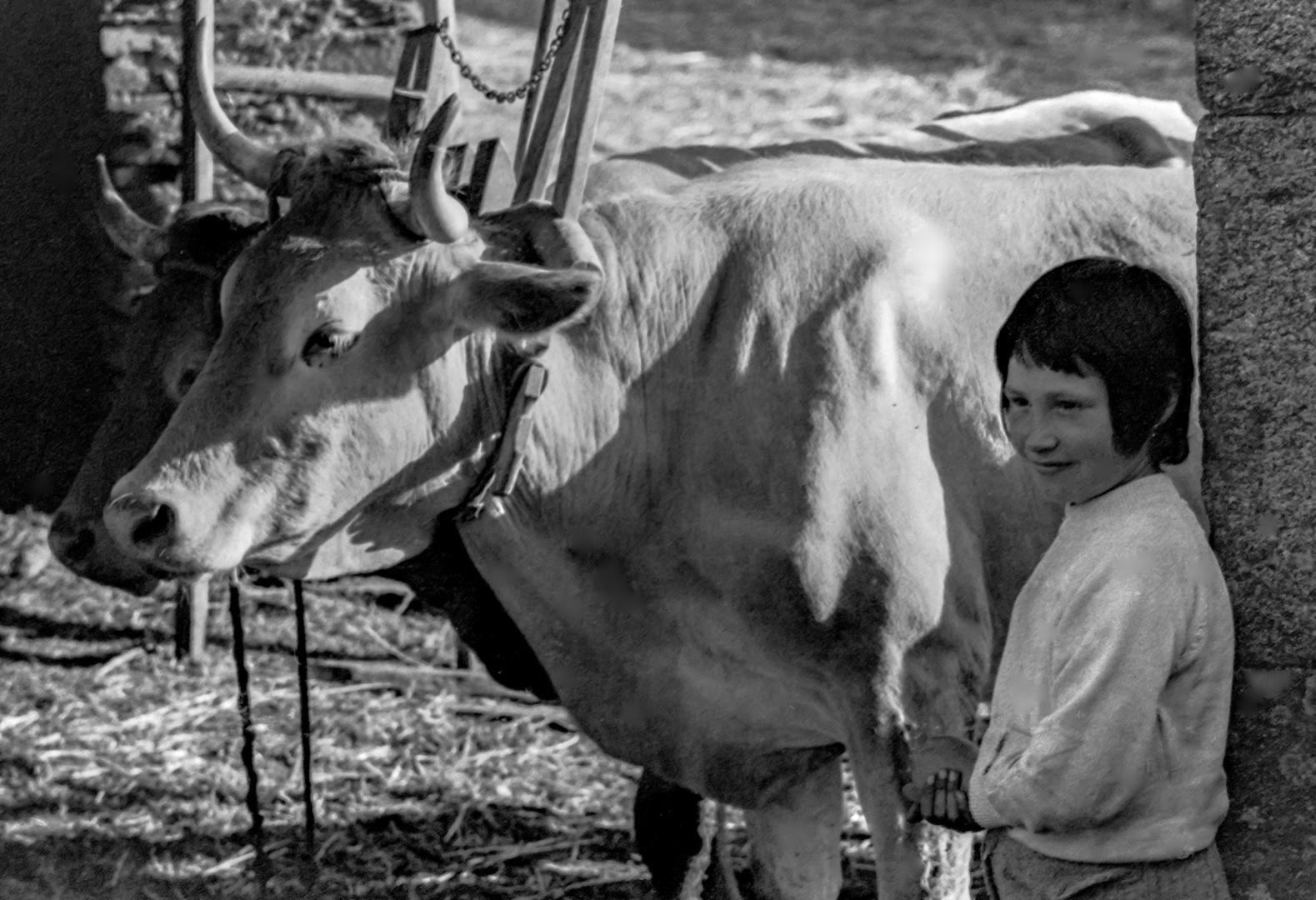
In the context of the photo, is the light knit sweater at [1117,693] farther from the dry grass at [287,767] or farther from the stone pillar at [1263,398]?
the dry grass at [287,767]

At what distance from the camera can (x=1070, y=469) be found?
7.89 feet

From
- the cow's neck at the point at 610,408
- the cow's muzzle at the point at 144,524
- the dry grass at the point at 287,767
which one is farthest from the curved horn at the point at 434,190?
the dry grass at the point at 287,767

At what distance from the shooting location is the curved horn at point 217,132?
4.00m

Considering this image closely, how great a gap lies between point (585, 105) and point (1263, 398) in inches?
72.6

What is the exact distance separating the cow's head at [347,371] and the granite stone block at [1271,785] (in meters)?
1.47

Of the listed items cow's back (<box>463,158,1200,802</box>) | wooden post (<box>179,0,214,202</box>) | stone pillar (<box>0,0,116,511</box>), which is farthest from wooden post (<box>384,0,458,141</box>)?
stone pillar (<box>0,0,116,511</box>)

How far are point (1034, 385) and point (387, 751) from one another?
388cm

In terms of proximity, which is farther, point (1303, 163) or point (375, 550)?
point (375, 550)

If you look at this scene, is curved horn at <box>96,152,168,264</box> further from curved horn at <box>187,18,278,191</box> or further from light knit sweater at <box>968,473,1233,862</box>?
light knit sweater at <box>968,473,1233,862</box>

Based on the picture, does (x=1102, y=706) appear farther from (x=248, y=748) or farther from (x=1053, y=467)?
(x=248, y=748)

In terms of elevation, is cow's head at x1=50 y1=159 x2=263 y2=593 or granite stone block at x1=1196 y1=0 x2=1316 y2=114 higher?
granite stone block at x1=1196 y1=0 x2=1316 y2=114

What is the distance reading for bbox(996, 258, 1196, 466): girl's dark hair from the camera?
2.36 m

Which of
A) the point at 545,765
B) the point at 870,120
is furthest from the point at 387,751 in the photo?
the point at 870,120

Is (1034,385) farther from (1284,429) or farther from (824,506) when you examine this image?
(824,506)
